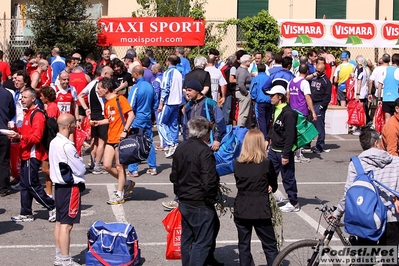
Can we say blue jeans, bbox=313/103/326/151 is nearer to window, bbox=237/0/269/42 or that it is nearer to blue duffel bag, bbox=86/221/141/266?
blue duffel bag, bbox=86/221/141/266

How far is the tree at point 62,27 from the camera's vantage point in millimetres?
21969

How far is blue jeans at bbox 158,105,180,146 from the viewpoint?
14.7m

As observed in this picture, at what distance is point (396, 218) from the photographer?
6.47 meters

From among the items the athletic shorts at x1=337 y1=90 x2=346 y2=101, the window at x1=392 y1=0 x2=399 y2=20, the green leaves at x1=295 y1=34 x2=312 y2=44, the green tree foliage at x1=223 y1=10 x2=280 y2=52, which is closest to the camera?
the athletic shorts at x1=337 y1=90 x2=346 y2=101

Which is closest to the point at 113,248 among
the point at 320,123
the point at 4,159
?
the point at 4,159

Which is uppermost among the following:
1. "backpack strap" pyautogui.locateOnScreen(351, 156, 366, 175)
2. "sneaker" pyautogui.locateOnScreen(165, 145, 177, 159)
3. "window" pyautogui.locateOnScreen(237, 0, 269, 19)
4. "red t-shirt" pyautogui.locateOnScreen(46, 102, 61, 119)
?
"window" pyautogui.locateOnScreen(237, 0, 269, 19)

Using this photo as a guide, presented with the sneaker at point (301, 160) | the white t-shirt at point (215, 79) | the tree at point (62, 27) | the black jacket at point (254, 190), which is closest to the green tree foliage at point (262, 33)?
the tree at point (62, 27)

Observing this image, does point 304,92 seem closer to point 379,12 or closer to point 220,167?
point 220,167

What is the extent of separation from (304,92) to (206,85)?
1854mm

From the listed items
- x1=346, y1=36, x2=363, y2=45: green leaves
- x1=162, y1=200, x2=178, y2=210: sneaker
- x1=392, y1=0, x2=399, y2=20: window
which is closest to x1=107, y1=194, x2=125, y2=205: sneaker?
x1=162, y1=200, x2=178, y2=210: sneaker

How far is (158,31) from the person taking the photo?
821 inches

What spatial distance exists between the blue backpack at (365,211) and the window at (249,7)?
80.5 feet

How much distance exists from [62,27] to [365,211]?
17.5 meters

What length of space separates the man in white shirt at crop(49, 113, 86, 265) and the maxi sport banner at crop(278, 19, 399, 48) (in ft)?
50.4
